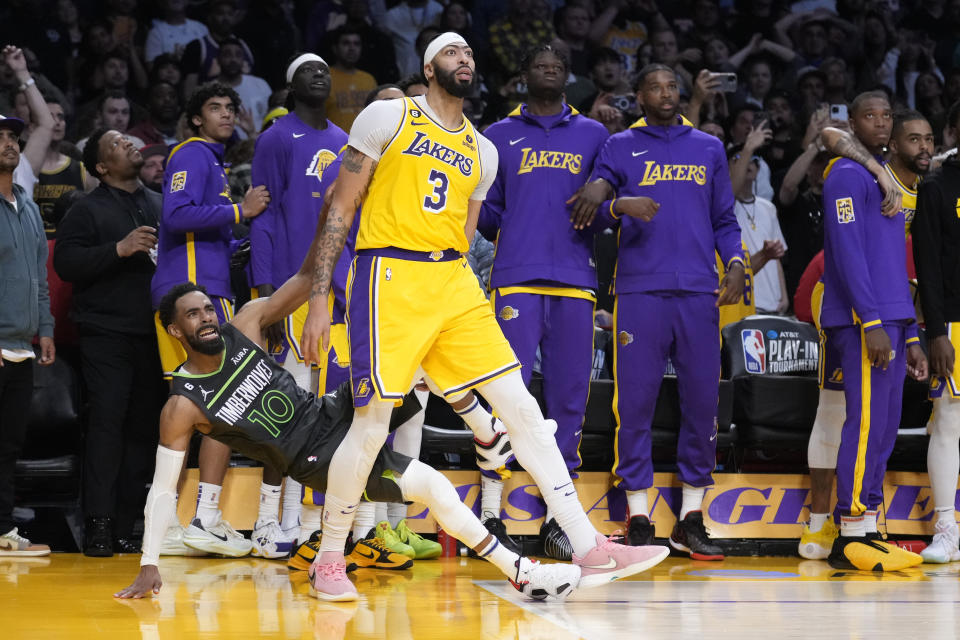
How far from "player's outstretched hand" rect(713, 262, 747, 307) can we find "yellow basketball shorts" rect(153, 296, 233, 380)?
272cm

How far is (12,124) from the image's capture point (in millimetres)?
6812

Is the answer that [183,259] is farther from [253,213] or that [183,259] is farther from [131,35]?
[131,35]

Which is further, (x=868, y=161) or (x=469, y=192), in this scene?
(x=868, y=161)

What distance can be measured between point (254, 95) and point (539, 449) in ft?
20.2

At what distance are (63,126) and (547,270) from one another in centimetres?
400

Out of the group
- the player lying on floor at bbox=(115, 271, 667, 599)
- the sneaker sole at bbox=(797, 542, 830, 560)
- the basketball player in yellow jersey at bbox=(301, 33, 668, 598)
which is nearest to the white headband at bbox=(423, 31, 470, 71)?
the basketball player in yellow jersey at bbox=(301, 33, 668, 598)

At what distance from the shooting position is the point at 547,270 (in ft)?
21.4

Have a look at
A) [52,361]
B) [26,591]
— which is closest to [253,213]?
[52,361]

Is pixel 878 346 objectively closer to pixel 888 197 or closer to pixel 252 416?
pixel 888 197

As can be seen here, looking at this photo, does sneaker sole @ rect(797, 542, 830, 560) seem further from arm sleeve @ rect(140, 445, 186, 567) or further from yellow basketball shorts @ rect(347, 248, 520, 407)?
arm sleeve @ rect(140, 445, 186, 567)

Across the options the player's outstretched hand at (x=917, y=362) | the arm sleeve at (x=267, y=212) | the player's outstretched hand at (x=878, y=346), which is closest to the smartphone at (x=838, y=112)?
the player's outstretched hand at (x=917, y=362)

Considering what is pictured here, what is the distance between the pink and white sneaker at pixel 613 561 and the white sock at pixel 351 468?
3.17ft

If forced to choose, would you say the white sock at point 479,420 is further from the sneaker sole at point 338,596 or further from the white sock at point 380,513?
the white sock at point 380,513

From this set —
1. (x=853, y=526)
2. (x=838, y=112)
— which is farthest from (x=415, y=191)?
(x=838, y=112)
